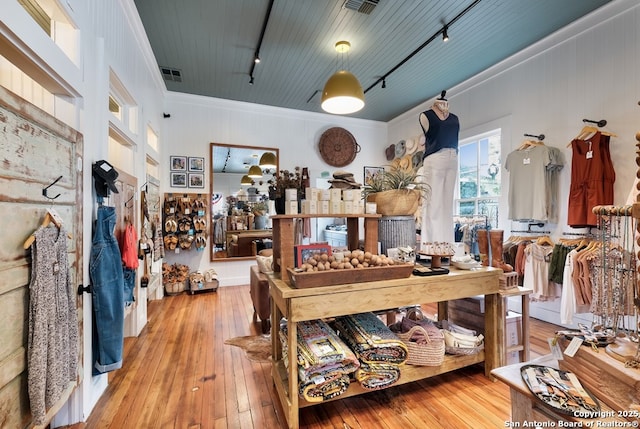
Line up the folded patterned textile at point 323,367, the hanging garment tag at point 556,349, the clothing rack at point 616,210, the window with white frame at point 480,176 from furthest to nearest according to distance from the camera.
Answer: the window with white frame at point 480,176, the folded patterned textile at point 323,367, the hanging garment tag at point 556,349, the clothing rack at point 616,210

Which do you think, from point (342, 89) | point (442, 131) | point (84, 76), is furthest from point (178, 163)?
point (442, 131)

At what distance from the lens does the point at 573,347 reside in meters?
1.22

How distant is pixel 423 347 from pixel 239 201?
14.0 feet

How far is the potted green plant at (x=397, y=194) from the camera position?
2.19m

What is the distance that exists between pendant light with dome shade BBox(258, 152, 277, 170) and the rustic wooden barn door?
3.79m

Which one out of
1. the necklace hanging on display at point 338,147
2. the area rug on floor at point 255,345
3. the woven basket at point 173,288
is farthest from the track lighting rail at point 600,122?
the woven basket at point 173,288

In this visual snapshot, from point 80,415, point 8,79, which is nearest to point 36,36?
point 8,79

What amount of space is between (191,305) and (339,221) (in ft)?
12.1

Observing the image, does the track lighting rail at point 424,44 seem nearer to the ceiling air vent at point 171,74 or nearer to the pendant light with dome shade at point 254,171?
the pendant light with dome shade at point 254,171

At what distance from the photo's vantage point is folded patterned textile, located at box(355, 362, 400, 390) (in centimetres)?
173

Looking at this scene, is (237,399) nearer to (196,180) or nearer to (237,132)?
(196,180)

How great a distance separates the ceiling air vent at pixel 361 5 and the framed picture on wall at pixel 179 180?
11.9 ft

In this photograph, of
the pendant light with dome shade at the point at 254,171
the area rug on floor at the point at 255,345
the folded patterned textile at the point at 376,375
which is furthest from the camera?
the pendant light with dome shade at the point at 254,171

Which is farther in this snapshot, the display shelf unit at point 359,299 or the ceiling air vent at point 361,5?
the ceiling air vent at point 361,5
